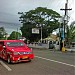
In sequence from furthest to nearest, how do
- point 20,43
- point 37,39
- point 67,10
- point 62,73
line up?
point 37,39 < point 67,10 < point 20,43 < point 62,73

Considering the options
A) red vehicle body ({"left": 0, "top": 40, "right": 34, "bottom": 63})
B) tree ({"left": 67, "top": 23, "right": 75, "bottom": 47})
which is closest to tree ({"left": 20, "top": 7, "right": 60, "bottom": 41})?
tree ({"left": 67, "top": 23, "right": 75, "bottom": 47})

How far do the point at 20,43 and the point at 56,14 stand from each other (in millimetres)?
47748

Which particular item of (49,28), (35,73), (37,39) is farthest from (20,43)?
(37,39)

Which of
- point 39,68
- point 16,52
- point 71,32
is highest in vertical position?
point 71,32

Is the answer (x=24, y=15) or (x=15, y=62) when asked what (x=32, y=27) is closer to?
(x=24, y=15)

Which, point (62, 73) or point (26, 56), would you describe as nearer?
point (62, 73)

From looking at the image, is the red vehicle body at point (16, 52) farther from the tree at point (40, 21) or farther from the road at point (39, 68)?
the tree at point (40, 21)

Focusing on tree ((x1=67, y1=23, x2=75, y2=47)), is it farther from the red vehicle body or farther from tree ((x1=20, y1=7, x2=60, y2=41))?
the red vehicle body

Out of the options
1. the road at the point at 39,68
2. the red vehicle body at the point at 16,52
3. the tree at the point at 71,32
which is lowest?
the road at the point at 39,68

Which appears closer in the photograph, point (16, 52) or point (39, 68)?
point (39, 68)

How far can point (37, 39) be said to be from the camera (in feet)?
225

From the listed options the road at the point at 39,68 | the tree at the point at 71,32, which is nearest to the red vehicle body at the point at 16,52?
the road at the point at 39,68

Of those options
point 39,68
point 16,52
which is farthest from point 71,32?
point 39,68

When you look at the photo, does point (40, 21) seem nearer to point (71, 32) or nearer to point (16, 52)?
point (71, 32)
